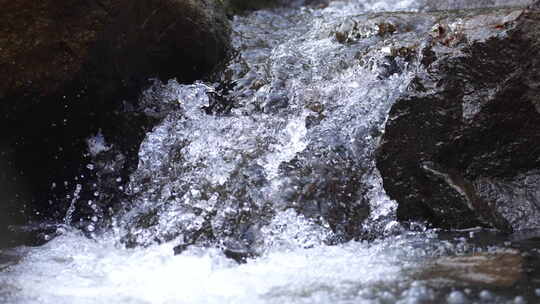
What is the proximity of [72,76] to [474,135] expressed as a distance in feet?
8.14

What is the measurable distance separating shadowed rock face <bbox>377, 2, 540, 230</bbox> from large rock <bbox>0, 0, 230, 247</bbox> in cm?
187

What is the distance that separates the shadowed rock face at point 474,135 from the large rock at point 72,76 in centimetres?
187

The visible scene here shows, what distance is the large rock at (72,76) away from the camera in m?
3.62

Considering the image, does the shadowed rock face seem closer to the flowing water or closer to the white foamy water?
the flowing water

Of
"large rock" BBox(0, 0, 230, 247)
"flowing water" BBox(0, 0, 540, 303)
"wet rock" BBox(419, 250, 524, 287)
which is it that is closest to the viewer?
"wet rock" BBox(419, 250, 524, 287)

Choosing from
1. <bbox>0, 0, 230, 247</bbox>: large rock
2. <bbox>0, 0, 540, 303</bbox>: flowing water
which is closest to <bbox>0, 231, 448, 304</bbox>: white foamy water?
<bbox>0, 0, 540, 303</bbox>: flowing water

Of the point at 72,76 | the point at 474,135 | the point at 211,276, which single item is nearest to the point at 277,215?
the point at 211,276

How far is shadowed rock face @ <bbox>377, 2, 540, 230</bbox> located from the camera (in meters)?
3.42

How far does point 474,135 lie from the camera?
11.4 feet

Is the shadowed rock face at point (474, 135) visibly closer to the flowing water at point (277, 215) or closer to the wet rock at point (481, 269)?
A: the flowing water at point (277, 215)

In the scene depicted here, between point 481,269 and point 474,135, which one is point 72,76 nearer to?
point 474,135

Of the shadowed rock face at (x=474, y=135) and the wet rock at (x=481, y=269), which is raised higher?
the shadowed rock face at (x=474, y=135)

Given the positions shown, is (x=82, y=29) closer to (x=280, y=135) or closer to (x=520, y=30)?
(x=280, y=135)

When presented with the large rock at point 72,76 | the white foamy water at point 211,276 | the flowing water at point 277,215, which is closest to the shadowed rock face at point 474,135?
the flowing water at point 277,215
